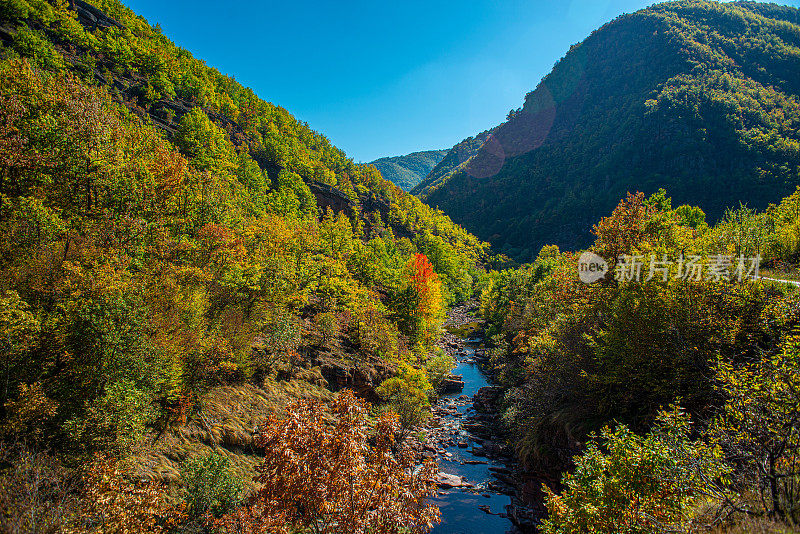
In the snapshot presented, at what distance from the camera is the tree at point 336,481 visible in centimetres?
802

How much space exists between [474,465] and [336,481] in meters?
21.6

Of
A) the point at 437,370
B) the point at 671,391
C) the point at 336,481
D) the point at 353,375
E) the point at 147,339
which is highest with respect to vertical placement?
the point at 147,339

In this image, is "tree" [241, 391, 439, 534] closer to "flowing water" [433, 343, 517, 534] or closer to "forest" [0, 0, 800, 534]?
"forest" [0, 0, 800, 534]

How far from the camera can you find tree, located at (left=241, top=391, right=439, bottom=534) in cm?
802

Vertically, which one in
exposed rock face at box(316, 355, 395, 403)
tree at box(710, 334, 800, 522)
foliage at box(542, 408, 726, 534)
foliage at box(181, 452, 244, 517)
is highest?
tree at box(710, 334, 800, 522)

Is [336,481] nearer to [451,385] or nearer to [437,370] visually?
[437,370]

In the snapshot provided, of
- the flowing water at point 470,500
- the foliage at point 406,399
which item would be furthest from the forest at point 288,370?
the flowing water at point 470,500

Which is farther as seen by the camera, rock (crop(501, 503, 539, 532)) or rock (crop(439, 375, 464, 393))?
rock (crop(439, 375, 464, 393))

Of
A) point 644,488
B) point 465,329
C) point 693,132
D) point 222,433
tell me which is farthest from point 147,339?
point 693,132

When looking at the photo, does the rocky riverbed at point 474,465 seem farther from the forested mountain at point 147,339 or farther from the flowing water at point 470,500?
the forested mountain at point 147,339

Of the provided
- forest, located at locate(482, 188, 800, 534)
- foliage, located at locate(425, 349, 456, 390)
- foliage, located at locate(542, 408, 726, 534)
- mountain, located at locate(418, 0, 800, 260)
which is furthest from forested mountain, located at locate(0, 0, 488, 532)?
mountain, located at locate(418, 0, 800, 260)

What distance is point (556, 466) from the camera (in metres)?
19.7

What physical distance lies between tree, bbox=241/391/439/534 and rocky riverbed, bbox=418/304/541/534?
14.3m

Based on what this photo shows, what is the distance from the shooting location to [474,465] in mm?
25656
